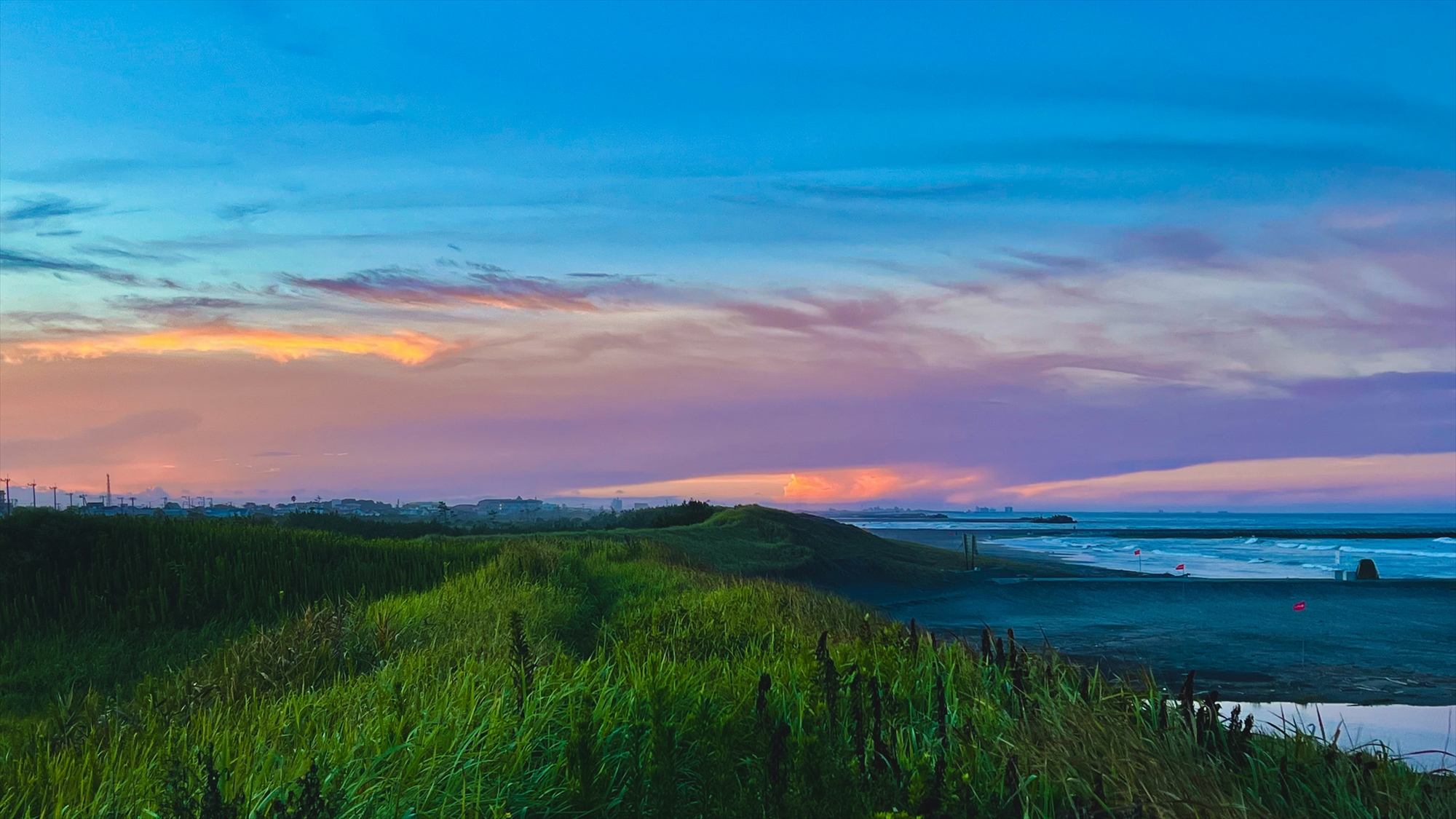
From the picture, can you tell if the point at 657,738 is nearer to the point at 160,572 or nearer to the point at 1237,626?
the point at 160,572

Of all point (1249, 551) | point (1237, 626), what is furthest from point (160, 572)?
point (1249, 551)

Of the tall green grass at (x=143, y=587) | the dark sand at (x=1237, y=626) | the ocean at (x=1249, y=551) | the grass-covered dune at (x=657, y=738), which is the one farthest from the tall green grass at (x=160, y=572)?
the ocean at (x=1249, y=551)

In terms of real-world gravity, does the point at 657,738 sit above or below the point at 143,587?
above

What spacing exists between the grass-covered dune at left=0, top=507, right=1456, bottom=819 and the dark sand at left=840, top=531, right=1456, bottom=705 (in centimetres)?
361

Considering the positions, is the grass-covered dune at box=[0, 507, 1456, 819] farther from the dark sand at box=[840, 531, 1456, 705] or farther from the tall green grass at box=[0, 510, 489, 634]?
the tall green grass at box=[0, 510, 489, 634]

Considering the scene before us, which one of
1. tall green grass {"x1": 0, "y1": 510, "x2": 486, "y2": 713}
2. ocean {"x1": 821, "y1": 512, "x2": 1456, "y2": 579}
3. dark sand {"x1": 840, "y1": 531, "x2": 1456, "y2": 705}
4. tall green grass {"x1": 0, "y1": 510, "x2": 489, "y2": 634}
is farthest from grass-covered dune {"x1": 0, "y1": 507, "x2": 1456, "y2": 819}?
ocean {"x1": 821, "y1": 512, "x2": 1456, "y2": 579}

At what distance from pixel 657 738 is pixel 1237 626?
1894cm

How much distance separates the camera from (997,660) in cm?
644

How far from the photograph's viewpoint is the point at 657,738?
414 centimetres

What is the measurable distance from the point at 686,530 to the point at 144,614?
16876 millimetres

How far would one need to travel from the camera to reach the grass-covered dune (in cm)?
418

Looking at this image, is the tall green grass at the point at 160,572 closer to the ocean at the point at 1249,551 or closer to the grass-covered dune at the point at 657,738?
the grass-covered dune at the point at 657,738

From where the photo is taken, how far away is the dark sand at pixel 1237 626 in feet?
44.7

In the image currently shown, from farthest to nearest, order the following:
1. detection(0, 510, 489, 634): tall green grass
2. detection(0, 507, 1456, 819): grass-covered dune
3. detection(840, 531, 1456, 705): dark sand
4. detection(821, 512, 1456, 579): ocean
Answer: detection(821, 512, 1456, 579): ocean → detection(840, 531, 1456, 705): dark sand → detection(0, 510, 489, 634): tall green grass → detection(0, 507, 1456, 819): grass-covered dune
